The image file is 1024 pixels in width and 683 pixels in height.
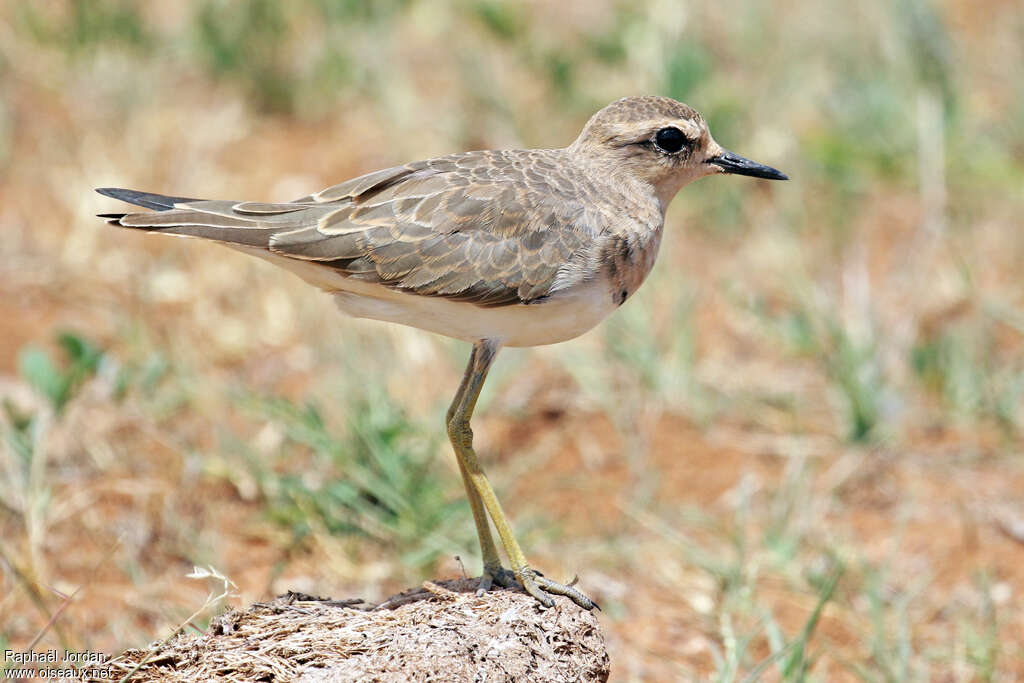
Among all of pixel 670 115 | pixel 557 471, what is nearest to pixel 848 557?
pixel 557 471

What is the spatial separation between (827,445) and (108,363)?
3.84m

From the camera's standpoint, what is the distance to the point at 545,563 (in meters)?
5.84

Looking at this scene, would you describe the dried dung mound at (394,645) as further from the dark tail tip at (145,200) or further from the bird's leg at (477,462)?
the dark tail tip at (145,200)

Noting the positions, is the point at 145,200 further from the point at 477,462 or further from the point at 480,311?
the point at 477,462

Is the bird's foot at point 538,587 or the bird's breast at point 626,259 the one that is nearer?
the bird's foot at point 538,587

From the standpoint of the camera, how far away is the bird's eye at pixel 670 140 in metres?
4.80

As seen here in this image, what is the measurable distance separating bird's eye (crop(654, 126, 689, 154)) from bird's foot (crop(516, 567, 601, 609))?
1721 mm

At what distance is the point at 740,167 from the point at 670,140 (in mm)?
315

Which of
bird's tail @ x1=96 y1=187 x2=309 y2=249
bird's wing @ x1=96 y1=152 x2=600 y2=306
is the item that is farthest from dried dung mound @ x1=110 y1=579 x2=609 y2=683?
bird's tail @ x1=96 y1=187 x2=309 y2=249

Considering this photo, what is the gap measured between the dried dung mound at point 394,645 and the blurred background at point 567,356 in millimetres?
398

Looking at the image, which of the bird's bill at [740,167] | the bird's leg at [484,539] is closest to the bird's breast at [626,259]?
the bird's bill at [740,167]

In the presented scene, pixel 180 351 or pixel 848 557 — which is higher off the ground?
pixel 180 351

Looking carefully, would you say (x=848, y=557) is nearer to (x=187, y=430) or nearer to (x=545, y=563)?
(x=545, y=563)

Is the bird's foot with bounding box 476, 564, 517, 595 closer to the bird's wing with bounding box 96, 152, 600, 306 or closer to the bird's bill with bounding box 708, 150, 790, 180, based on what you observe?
the bird's wing with bounding box 96, 152, 600, 306
